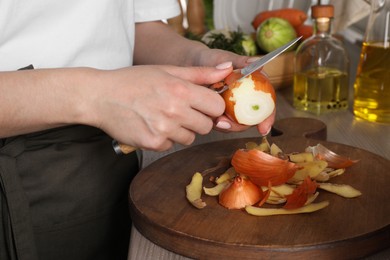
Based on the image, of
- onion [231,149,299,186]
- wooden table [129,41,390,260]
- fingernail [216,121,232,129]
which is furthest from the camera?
wooden table [129,41,390,260]

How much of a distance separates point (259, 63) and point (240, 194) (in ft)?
0.62

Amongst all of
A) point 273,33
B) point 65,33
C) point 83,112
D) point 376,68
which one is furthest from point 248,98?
point 273,33

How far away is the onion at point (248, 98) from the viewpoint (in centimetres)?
97

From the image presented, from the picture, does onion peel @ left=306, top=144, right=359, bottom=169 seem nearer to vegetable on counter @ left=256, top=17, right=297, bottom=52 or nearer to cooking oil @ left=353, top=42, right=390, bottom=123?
cooking oil @ left=353, top=42, right=390, bottom=123

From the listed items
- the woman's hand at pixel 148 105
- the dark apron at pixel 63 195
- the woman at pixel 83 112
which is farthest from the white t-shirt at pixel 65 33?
the woman's hand at pixel 148 105

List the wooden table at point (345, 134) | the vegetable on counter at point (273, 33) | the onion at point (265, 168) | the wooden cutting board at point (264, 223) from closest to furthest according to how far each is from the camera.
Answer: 1. the wooden cutting board at point (264, 223)
2. the onion at point (265, 168)
3. the wooden table at point (345, 134)
4. the vegetable on counter at point (273, 33)

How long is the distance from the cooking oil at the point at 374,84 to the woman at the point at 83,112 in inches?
14.5

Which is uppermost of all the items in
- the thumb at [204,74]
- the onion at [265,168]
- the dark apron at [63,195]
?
the thumb at [204,74]

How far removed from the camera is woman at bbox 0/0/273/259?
0.89 meters

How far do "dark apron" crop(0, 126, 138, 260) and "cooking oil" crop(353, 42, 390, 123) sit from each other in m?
0.53

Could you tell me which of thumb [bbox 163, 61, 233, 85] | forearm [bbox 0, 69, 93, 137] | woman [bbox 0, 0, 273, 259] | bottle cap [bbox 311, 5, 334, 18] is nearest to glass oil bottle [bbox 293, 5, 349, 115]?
bottle cap [bbox 311, 5, 334, 18]

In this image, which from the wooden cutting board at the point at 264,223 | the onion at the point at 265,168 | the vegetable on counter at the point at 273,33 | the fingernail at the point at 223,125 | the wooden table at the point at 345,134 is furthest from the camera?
the vegetable on counter at the point at 273,33

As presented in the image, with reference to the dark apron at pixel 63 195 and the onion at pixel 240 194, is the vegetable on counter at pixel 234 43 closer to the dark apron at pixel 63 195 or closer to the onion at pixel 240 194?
the dark apron at pixel 63 195

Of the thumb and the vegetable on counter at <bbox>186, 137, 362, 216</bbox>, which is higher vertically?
the thumb
